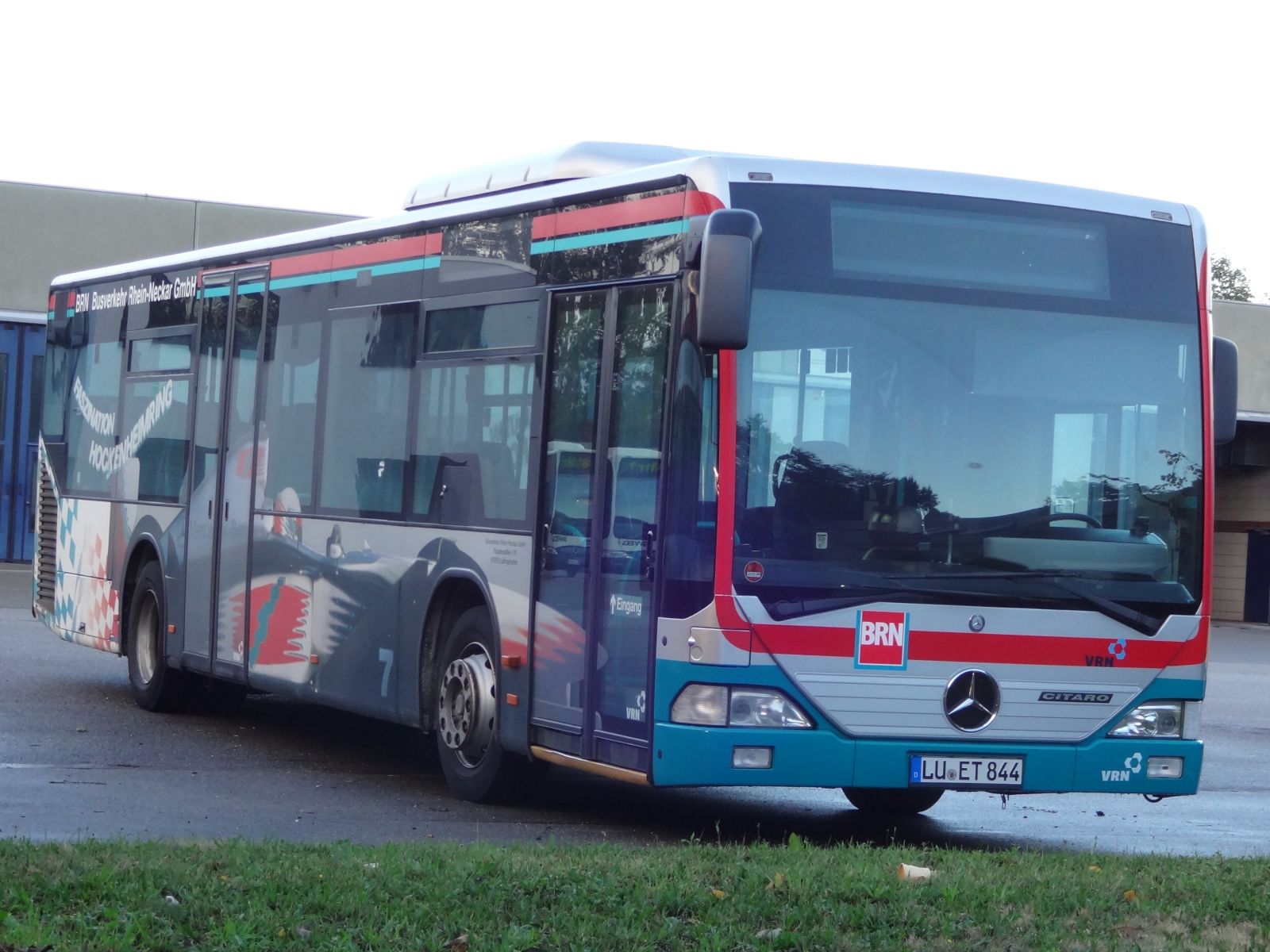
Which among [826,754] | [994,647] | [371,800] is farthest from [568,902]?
[371,800]

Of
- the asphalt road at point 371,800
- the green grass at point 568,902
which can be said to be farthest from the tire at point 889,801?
the green grass at point 568,902

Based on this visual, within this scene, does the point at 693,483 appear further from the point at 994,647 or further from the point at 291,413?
the point at 291,413

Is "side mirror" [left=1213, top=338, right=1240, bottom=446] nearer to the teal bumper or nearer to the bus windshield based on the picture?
the bus windshield

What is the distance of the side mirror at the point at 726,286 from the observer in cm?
791

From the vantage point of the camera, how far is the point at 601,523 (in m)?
8.87

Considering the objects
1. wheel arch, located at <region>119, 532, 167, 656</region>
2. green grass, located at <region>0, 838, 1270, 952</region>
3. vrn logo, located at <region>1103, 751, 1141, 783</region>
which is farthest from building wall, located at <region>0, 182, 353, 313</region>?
green grass, located at <region>0, 838, 1270, 952</region>

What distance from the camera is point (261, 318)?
500 inches

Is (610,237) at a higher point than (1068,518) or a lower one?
higher

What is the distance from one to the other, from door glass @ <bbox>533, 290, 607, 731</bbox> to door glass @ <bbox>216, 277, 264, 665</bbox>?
380 cm

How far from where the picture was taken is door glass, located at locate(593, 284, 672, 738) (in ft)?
27.9

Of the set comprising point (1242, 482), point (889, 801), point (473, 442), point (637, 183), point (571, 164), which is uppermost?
point (571, 164)

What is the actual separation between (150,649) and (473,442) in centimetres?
524

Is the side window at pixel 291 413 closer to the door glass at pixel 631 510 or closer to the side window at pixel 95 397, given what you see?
the side window at pixel 95 397

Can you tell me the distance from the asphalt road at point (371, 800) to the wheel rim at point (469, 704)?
0.32 m
